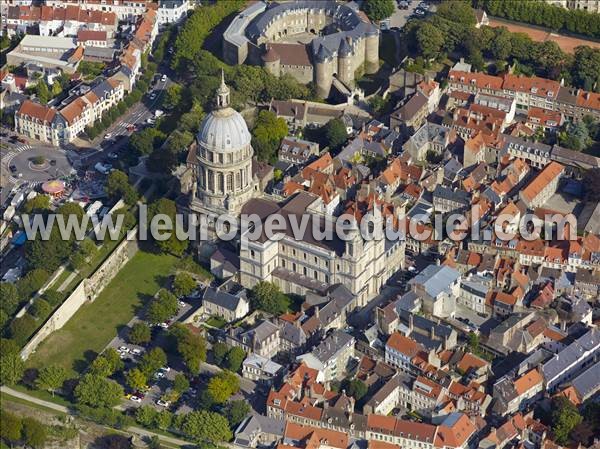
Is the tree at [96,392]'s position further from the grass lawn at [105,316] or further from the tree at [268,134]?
the tree at [268,134]

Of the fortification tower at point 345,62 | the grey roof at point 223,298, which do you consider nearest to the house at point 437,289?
the grey roof at point 223,298

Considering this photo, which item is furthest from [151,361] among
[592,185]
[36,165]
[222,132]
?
[592,185]

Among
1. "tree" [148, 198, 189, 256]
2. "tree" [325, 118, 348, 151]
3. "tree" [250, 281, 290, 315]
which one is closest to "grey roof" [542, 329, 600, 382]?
"tree" [250, 281, 290, 315]

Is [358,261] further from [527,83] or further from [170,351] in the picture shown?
[527,83]

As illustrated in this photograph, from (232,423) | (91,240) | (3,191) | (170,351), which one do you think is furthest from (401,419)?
(3,191)

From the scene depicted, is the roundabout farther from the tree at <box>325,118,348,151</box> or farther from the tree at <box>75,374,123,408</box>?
the tree at <box>75,374,123,408</box>
